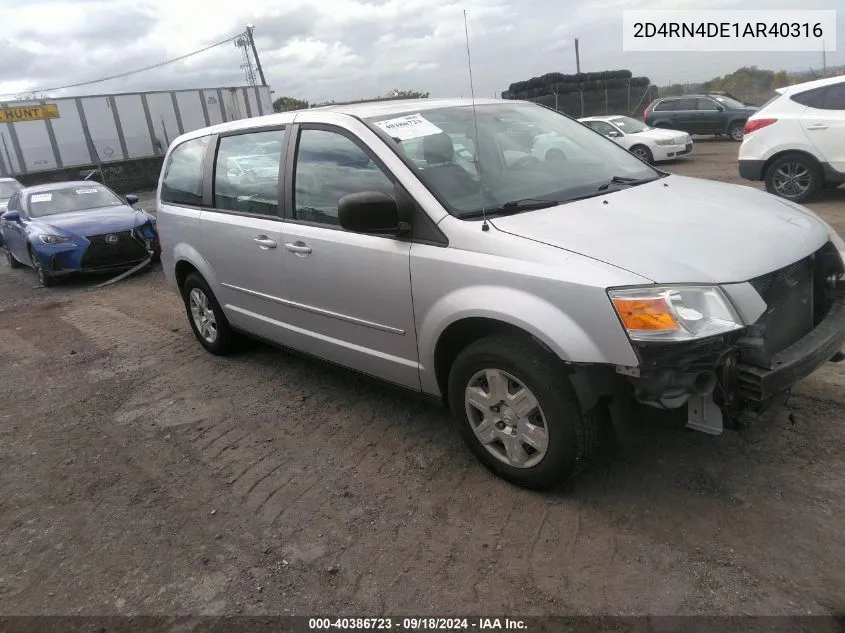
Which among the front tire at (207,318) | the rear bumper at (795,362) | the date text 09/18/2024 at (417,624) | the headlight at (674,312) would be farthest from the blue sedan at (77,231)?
the rear bumper at (795,362)

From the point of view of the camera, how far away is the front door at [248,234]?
4027mm

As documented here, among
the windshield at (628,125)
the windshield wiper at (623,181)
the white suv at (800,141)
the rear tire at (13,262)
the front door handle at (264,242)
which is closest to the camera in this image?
the windshield wiper at (623,181)

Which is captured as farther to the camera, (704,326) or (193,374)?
(193,374)

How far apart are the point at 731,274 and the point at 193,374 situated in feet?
13.1

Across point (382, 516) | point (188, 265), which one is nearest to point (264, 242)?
point (188, 265)

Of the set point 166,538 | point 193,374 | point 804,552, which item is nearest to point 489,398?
point 804,552

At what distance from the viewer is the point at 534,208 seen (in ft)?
10.1

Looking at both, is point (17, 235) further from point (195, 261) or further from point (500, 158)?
point (500, 158)

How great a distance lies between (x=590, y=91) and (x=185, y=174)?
23502mm

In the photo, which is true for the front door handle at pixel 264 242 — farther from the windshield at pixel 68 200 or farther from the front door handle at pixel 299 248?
the windshield at pixel 68 200

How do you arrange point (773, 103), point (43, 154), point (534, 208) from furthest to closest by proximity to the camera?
point (43, 154)
point (773, 103)
point (534, 208)

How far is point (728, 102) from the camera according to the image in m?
19.4

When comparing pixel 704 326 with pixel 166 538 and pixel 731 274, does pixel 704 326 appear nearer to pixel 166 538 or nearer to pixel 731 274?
pixel 731 274

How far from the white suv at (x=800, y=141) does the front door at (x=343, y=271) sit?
7389mm
